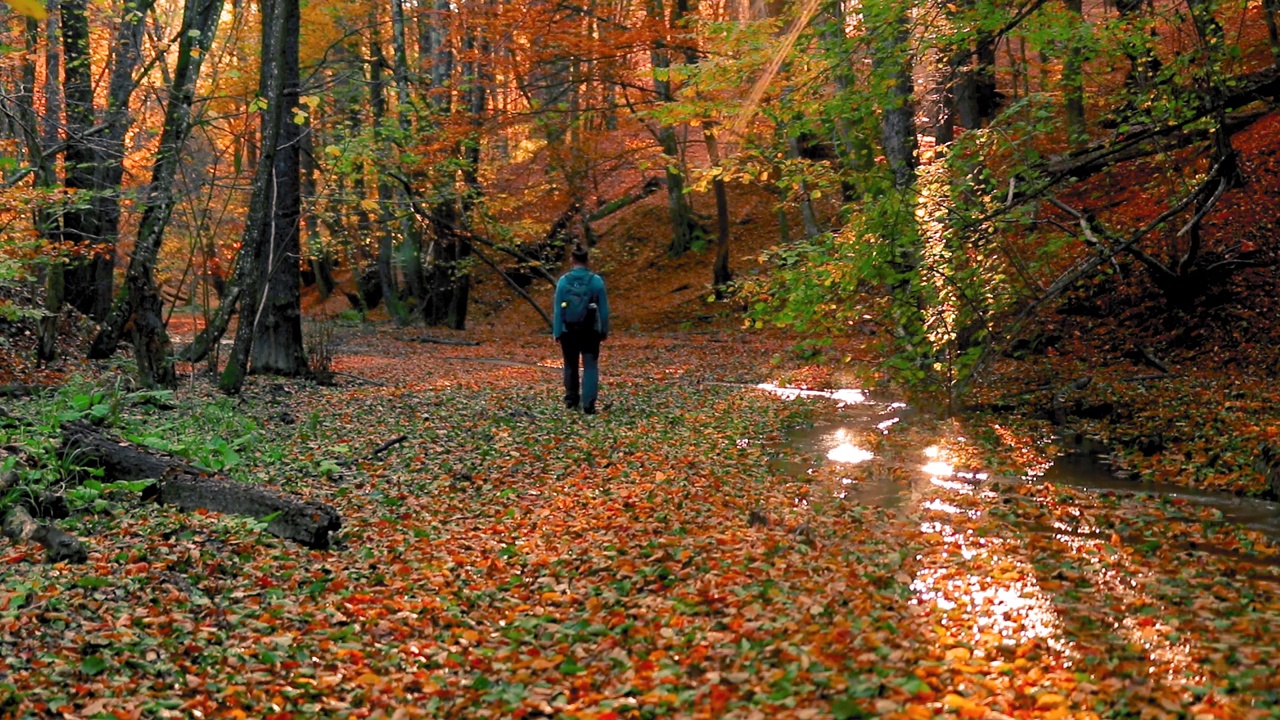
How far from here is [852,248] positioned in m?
8.99

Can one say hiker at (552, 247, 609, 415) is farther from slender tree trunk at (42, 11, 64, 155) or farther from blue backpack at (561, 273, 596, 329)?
slender tree trunk at (42, 11, 64, 155)

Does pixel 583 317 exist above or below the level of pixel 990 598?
above

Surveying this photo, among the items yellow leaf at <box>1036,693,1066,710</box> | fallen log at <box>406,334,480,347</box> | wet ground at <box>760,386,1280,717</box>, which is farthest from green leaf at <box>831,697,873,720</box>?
fallen log at <box>406,334,480,347</box>

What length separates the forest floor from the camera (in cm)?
412

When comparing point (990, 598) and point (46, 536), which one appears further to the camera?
point (46, 536)

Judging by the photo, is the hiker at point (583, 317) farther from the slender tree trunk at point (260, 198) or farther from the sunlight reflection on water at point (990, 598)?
the sunlight reflection on water at point (990, 598)

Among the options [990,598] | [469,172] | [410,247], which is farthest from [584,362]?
[410,247]

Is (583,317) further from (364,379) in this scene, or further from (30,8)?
(30,8)

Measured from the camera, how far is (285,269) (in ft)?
47.4

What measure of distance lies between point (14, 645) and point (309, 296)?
35889 millimetres

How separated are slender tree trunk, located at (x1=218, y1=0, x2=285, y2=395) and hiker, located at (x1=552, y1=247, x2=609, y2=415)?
3.71m

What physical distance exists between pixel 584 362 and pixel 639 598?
271 inches

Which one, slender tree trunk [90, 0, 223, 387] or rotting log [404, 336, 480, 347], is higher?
slender tree trunk [90, 0, 223, 387]

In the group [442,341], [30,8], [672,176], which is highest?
[672,176]
